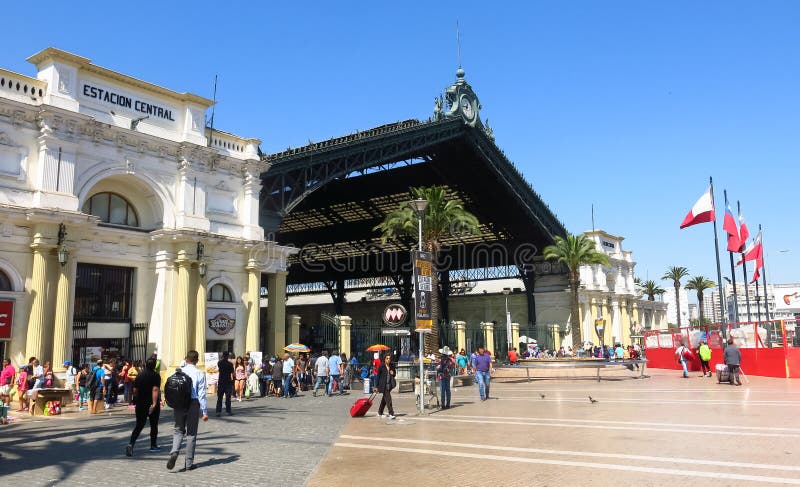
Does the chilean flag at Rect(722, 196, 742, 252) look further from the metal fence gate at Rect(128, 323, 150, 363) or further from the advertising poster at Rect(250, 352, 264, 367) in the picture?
the metal fence gate at Rect(128, 323, 150, 363)

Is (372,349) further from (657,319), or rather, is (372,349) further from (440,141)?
(657,319)

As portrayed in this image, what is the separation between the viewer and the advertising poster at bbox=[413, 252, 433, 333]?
17.9 metres

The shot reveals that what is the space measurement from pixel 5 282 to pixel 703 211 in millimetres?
29139

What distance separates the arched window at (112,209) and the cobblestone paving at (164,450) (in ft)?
31.6

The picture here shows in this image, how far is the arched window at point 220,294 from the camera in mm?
27297

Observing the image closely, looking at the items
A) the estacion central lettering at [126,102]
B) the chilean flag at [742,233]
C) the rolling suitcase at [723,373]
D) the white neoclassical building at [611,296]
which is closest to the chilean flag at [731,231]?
the chilean flag at [742,233]

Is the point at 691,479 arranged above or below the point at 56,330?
below

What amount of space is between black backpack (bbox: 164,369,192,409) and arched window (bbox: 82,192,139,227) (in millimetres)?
17324

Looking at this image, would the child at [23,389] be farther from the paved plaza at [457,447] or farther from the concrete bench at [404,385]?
the concrete bench at [404,385]

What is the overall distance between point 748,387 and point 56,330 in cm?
2383

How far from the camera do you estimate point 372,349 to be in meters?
29.8

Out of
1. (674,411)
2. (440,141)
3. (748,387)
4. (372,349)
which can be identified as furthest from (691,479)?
(440,141)

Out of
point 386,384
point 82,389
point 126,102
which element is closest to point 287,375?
point 82,389

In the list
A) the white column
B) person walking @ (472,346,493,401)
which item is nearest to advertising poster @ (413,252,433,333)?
person walking @ (472,346,493,401)
